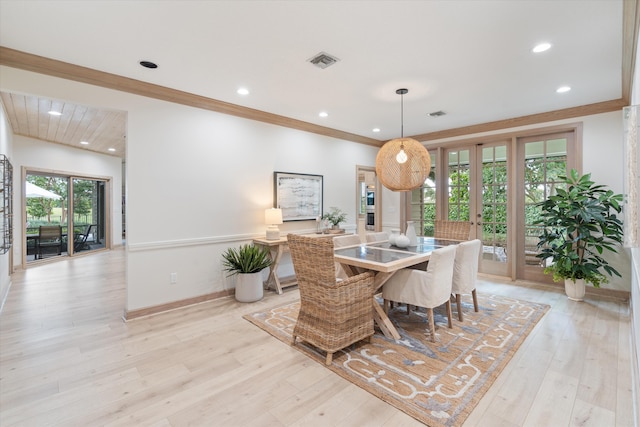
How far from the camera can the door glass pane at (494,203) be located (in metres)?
4.91

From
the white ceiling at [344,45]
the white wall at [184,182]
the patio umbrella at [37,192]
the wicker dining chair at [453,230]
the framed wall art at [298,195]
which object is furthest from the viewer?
the patio umbrella at [37,192]

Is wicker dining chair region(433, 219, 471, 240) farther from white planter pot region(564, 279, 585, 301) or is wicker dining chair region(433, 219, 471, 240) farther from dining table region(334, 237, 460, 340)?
white planter pot region(564, 279, 585, 301)

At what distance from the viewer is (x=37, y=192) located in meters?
6.46

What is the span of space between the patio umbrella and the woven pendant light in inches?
287

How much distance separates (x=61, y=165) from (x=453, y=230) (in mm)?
8215

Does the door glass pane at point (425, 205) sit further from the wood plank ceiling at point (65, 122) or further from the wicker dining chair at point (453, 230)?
the wood plank ceiling at point (65, 122)

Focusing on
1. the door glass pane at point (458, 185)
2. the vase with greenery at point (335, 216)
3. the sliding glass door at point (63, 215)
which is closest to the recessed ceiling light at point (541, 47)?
the door glass pane at point (458, 185)

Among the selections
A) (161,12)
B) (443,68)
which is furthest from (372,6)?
(161,12)

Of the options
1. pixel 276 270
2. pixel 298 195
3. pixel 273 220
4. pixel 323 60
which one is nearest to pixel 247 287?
pixel 276 270

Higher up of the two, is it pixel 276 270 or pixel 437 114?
pixel 437 114

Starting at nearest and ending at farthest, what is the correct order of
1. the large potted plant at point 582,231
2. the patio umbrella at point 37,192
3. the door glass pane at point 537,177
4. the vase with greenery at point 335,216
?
1. the large potted plant at point 582,231
2. the door glass pane at point 537,177
3. the vase with greenery at point 335,216
4. the patio umbrella at point 37,192

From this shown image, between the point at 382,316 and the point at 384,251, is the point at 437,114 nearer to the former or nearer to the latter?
the point at 384,251

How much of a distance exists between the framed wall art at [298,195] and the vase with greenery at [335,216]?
0.51 ft

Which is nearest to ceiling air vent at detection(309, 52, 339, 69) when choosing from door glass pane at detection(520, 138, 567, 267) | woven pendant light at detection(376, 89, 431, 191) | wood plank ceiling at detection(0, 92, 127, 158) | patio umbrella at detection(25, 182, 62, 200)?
woven pendant light at detection(376, 89, 431, 191)
